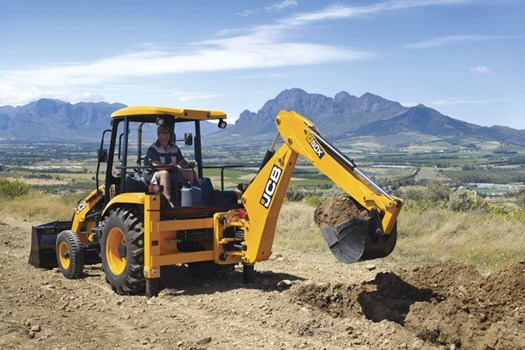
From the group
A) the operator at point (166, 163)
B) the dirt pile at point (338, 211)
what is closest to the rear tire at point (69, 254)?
the operator at point (166, 163)

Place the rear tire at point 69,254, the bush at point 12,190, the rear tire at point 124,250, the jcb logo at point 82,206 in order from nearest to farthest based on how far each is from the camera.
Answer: the rear tire at point 124,250
the rear tire at point 69,254
the jcb logo at point 82,206
the bush at point 12,190

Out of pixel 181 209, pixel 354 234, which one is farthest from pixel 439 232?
pixel 354 234

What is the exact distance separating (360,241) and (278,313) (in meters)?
1.42

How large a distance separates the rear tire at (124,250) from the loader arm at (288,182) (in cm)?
146

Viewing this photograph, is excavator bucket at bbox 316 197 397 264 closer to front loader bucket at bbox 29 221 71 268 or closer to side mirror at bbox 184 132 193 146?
side mirror at bbox 184 132 193 146

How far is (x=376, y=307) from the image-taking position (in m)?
7.31

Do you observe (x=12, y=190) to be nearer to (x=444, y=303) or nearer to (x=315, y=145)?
(x=315, y=145)

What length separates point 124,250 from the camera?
8.80 metres

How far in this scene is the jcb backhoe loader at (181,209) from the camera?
25.7 ft

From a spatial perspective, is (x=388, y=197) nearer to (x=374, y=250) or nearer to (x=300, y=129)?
(x=374, y=250)

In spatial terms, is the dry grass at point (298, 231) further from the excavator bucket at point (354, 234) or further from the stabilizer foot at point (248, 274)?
the excavator bucket at point (354, 234)

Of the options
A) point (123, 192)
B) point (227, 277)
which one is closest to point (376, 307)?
point (227, 277)

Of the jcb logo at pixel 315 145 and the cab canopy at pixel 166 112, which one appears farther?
the cab canopy at pixel 166 112

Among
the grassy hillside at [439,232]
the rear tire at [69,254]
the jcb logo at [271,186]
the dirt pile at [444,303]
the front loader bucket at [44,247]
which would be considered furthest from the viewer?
the grassy hillside at [439,232]
